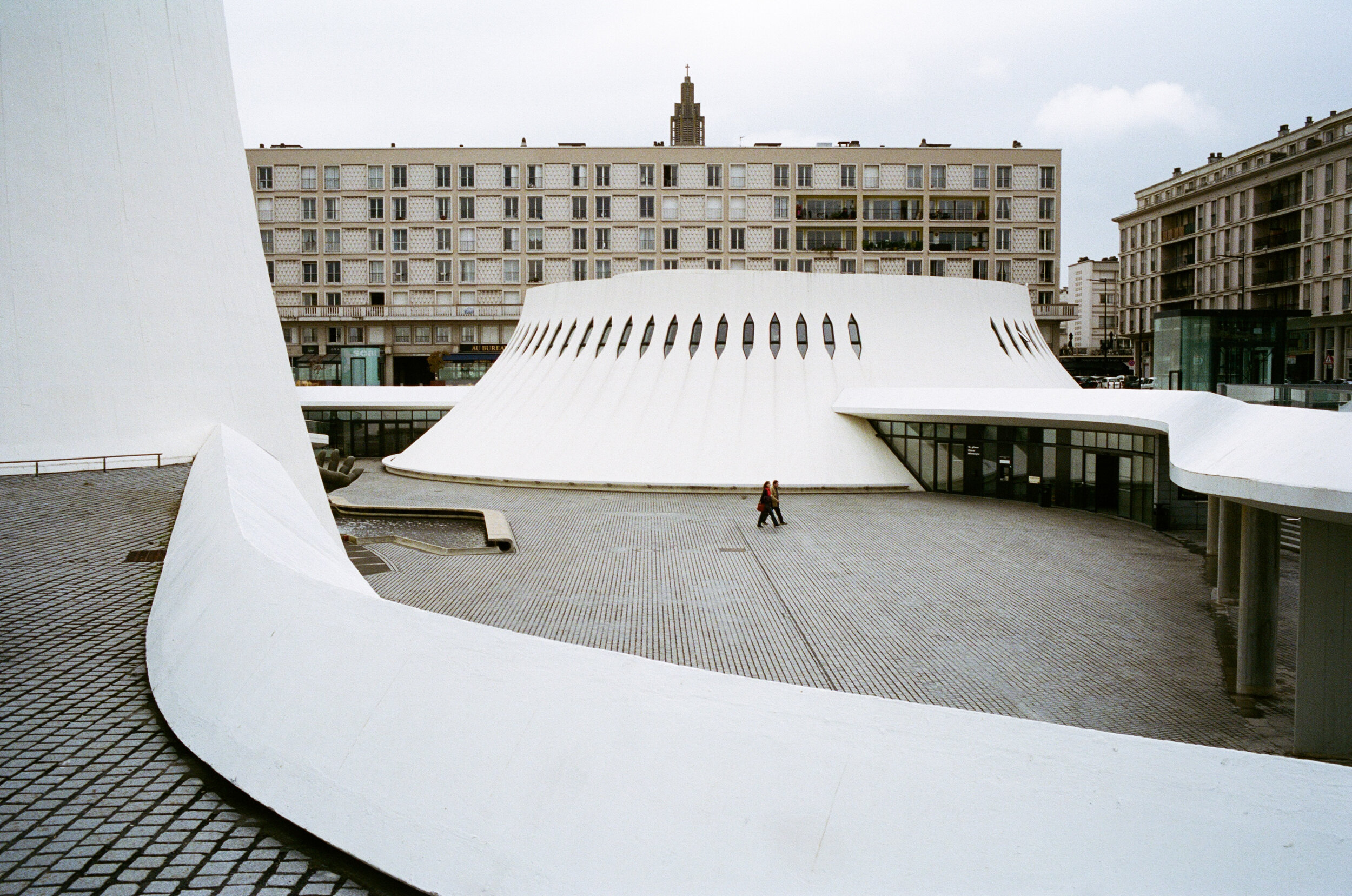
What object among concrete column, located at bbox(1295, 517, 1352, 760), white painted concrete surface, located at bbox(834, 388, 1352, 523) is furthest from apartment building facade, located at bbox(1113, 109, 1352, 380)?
concrete column, located at bbox(1295, 517, 1352, 760)

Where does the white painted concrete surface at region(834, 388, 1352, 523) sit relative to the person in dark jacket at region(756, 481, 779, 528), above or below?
above

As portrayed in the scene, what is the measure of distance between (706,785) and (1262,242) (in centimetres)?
6522

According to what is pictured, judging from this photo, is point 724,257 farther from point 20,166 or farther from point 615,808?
point 615,808

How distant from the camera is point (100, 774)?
147 inches

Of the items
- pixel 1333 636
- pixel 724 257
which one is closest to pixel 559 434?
pixel 1333 636

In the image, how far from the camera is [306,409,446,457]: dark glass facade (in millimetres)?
37500

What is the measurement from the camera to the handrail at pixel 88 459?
→ 11.3 m

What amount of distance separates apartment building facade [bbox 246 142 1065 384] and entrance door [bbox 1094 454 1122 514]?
32.9 meters

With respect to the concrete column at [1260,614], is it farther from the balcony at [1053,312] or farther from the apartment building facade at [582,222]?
the balcony at [1053,312]

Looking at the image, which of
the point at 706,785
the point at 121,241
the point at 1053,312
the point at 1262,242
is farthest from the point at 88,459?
the point at 1262,242

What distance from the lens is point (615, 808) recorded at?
2967 millimetres

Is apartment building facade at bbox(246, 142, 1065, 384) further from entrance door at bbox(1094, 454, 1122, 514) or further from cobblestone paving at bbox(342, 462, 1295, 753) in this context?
cobblestone paving at bbox(342, 462, 1295, 753)

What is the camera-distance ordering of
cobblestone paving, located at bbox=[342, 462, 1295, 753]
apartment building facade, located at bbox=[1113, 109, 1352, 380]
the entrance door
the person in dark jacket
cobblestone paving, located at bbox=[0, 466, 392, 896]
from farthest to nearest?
apartment building facade, located at bbox=[1113, 109, 1352, 380], the entrance door, the person in dark jacket, cobblestone paving, located at bbox=[342, 462, 1295, 753], cobblestone paving, located at bbox=[0, 466, 392, 896]

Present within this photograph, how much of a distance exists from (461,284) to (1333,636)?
5004 cm
